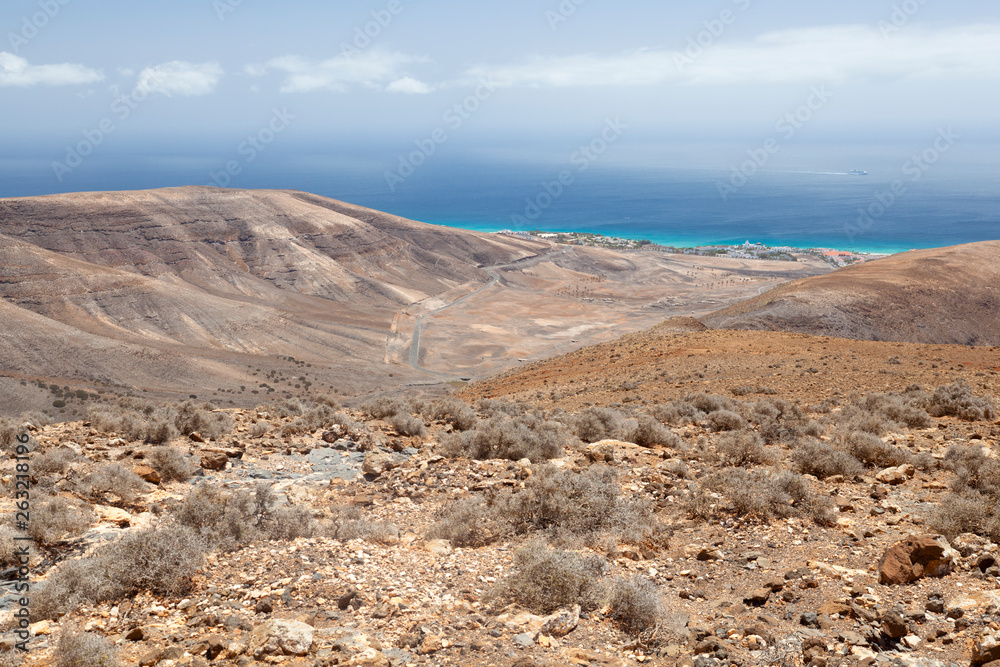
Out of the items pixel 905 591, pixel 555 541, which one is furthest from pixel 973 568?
pixel 555 541

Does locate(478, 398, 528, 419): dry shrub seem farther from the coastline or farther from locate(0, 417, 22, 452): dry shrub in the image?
the coastline

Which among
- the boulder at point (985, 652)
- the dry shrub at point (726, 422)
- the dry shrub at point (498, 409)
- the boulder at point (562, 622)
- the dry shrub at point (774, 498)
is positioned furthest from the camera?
the dry shrub at point (498, 409)

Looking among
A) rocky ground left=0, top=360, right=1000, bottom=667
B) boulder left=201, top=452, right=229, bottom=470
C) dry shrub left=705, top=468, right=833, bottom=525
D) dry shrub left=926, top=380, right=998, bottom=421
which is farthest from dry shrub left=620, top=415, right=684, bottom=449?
boulder left=201, top=452, right=229, bottom=470

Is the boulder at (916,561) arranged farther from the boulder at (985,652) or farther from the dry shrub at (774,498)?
the dry shrub at (774,498)

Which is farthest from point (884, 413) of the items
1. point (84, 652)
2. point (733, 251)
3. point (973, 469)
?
point (733, 251)

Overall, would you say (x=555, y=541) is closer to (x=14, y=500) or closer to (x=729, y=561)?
(x=729, y=561)

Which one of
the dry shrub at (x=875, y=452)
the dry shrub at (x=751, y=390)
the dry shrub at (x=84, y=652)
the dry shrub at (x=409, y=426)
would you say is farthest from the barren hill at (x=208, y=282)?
the dry shrub at (x=875, y=452)
